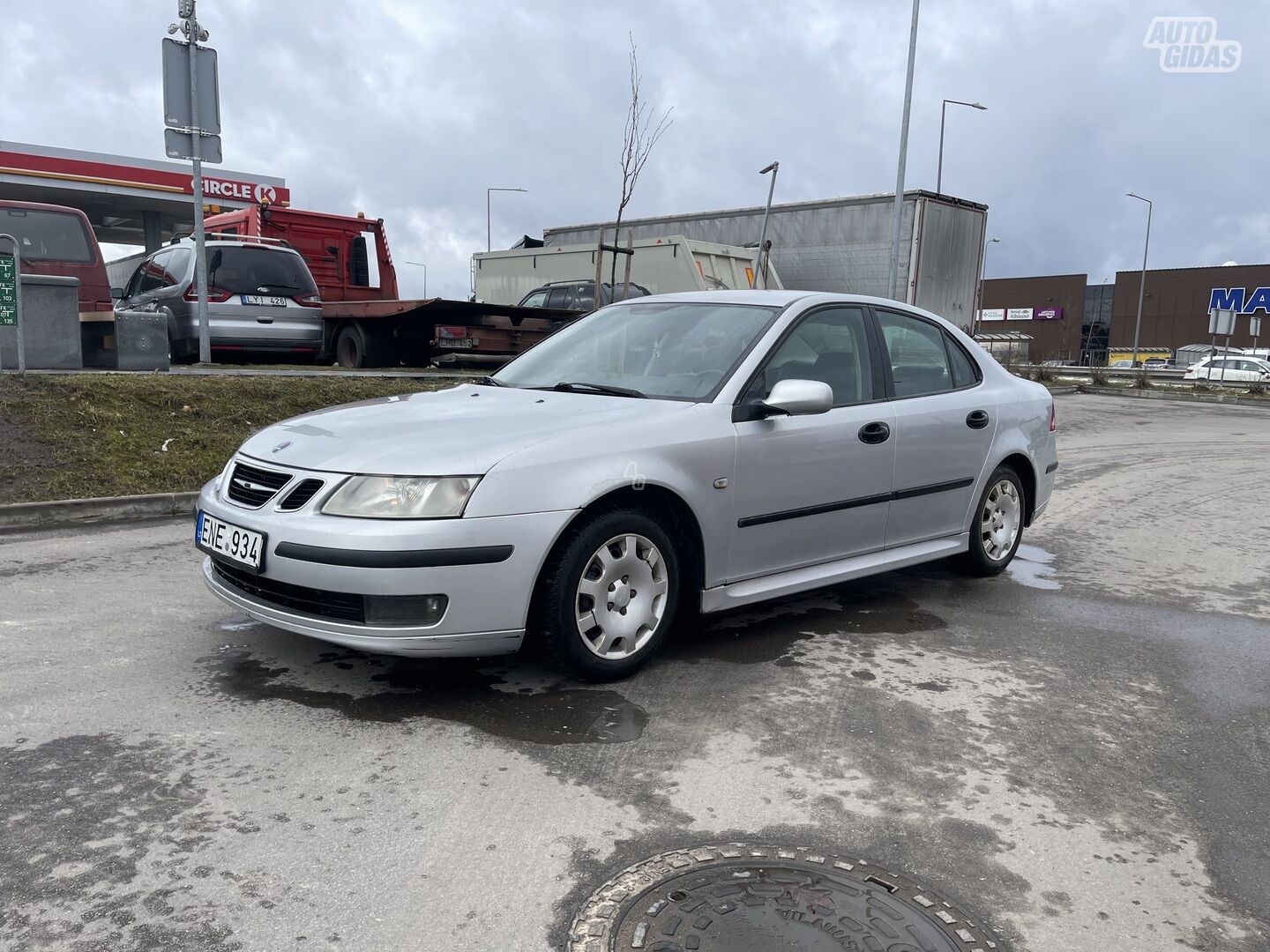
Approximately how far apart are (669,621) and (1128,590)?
10.3 ft

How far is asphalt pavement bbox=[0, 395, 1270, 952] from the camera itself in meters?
2.49

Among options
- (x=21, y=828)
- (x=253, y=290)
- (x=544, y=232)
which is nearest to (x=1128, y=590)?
(x=21, y=828)

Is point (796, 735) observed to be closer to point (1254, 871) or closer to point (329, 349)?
point (1254, 871)

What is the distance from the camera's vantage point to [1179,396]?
90.5 ft

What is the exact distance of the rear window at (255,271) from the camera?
40.9ft

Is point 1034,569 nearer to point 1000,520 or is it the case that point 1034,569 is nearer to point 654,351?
point 1000,520

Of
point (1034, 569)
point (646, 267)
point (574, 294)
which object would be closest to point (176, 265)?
point (574, 294)

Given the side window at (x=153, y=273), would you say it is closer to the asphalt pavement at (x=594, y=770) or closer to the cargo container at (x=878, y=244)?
the asphalt pavement at (x=594, y=770)

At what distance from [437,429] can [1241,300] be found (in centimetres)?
7780

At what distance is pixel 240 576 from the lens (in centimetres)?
389

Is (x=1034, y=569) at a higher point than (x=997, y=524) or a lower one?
lower

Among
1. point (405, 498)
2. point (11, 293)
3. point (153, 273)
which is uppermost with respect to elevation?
point (153, 273)

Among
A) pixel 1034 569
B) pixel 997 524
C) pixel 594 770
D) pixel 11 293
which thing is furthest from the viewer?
pixel 11 293

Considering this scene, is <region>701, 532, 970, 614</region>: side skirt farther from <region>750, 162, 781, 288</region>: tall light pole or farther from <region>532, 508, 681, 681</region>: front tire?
<region>750, 162, 781, 288</region>: tall light pole
